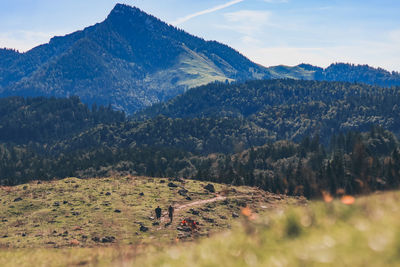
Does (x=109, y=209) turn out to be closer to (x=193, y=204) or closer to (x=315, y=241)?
(x=193, y=204)

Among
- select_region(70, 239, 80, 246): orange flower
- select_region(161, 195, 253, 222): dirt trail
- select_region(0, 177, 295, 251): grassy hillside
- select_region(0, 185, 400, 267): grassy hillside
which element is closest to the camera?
select_region(0, 185, 400, 267): grassy hillside

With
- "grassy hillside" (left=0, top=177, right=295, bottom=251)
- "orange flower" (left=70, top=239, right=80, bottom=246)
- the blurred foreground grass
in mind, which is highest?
the blurred foreground grass

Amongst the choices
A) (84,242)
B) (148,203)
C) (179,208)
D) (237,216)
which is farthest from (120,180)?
(84,242)

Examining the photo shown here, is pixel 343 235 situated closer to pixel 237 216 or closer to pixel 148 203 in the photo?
pixel 237 216

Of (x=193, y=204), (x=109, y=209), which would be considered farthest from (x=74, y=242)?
(x=193, y=204)

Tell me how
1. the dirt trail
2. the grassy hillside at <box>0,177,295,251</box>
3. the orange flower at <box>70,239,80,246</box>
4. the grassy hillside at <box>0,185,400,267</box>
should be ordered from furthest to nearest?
1. the dirt trail
2. the grassy hillside at <box>0,177,295,251</box>
3. the orange flower at <box>70,239,80,246</box>
4. the grassy hillside at <box>0,185,400,267</box>

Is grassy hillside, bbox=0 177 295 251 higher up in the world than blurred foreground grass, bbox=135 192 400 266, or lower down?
lower down

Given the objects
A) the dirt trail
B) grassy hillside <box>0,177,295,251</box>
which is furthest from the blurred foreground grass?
the dirt trail

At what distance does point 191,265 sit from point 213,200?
252ft

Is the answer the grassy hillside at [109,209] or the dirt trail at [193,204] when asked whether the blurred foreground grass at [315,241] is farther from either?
the dirt trail at [193,204]

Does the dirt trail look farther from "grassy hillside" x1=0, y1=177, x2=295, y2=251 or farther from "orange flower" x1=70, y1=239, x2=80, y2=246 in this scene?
"orange flower" x1=70, y1=239, x2=80, y2=246

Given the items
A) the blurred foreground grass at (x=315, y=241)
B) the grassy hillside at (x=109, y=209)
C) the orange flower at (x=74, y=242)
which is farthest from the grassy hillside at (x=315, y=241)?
the orange flower at (x=74, y=242)

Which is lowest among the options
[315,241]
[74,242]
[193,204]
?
[193,204]

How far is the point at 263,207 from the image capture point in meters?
81.8
